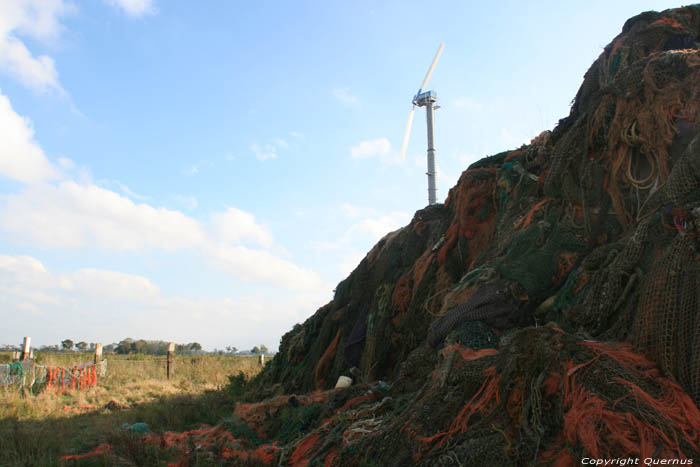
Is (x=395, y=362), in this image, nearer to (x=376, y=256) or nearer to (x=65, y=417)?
(x=376, y=256)

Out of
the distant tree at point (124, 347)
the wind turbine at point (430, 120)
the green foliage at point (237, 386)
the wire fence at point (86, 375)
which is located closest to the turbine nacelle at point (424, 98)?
the wind turbine at point (430, 120)

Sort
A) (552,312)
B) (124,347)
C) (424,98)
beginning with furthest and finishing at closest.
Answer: (124,347) < (424,98) < (552,312)

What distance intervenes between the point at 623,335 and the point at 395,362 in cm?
317

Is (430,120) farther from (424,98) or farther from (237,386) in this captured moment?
(237,386)

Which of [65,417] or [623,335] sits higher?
[623,335]

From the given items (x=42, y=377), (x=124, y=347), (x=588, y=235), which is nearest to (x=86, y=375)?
(x=42, y=377)

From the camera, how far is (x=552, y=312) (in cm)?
372

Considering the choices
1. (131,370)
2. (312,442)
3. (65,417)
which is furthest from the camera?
(131,370)

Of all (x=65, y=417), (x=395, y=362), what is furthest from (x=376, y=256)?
(x=65, y=417)

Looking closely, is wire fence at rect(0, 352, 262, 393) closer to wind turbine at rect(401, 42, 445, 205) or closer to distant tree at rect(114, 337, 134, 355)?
wind turbine at rect(401, 42, 445, 205)

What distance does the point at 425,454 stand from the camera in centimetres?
262

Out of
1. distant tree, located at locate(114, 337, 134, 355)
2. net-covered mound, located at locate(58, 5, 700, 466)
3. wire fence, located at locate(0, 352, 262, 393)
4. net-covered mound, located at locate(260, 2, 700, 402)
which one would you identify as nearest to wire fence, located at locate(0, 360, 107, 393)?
wire fence, located at locate(0, 352, 262, 393)

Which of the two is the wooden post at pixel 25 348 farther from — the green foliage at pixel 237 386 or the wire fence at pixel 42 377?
the green foliage at pixel 237 386

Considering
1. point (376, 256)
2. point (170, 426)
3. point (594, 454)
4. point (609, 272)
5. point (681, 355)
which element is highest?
point (376, 256)
